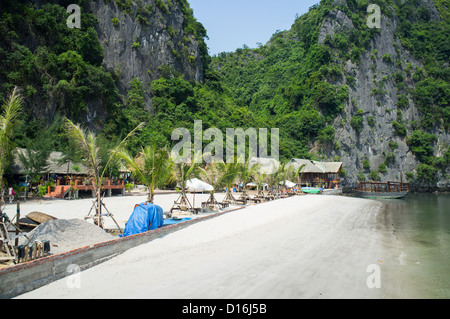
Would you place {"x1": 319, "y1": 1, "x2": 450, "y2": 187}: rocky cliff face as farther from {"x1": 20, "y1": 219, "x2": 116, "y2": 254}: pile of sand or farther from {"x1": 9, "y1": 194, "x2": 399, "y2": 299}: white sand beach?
{"x1": 20, "y1": 219, "x2": 116, "y2": 254}: pile of sand

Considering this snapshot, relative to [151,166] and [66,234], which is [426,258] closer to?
[151,166]

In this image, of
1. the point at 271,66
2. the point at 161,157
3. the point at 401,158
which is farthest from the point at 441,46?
the point at 161,157

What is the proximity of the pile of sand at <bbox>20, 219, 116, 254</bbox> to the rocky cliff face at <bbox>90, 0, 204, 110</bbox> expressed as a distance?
3622cm

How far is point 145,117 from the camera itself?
134 ft

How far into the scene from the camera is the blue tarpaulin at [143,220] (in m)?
8.84

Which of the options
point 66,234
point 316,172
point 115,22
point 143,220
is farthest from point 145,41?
point 66,234

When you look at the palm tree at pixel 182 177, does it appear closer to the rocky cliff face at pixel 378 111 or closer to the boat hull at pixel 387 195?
the boat hull at pixel 387 195

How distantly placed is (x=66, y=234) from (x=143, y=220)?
7.34ft

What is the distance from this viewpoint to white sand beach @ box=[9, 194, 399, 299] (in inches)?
206

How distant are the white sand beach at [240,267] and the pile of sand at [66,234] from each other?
108cm

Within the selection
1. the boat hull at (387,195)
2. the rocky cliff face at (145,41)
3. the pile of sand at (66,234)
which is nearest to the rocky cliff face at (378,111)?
the boat hull at (387,195)

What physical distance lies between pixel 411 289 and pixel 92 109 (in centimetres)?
3258

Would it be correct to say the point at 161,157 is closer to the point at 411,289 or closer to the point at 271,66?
the point at 411,289

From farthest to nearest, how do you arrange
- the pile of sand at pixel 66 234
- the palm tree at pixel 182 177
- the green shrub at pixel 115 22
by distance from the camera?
the green shrub at pixel 115 22, the palm tree at pixel 182 177, the pile of sand at pixel 66 234
